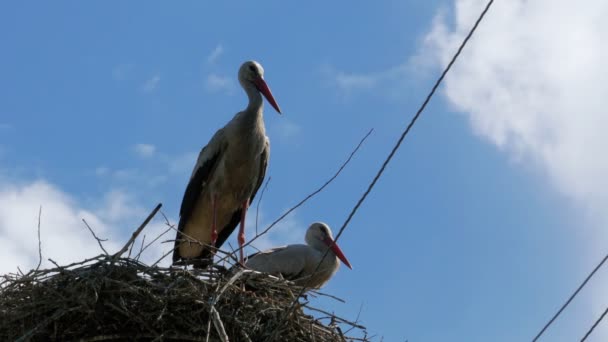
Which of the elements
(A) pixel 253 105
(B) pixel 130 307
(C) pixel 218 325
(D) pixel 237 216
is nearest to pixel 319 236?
(D) pixel 237 216

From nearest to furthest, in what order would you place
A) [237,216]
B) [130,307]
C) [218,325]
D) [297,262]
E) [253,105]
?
1. [218,325]
2. [130,307]
3. [297,262]
4. [253,105]
5. [237,216]

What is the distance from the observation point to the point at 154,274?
560 centimetres

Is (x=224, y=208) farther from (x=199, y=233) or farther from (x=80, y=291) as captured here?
(x=80, y=291)

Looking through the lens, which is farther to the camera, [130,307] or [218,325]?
[130,307]

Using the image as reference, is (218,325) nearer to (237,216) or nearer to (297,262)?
(297,262)

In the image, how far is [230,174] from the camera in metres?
8.79

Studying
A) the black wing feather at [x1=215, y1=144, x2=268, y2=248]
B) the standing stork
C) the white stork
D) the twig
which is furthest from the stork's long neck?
the twig

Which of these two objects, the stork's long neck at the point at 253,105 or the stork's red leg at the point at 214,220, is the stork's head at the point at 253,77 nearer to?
the stork's long neck at the point at 253,105

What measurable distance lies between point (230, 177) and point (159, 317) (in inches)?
143

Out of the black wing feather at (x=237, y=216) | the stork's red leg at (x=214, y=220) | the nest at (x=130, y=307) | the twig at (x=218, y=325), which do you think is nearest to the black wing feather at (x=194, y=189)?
the stork's red leg at (x=214, y=220)

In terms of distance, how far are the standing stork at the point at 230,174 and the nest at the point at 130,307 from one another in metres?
3.07

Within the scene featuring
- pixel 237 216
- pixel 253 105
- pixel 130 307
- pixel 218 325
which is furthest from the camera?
pixel 237 216

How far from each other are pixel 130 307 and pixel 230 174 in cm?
345

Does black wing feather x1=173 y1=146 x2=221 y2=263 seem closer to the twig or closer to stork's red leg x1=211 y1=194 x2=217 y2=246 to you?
stork's red leg x1=211 y1=194 x2=217 y2=246
